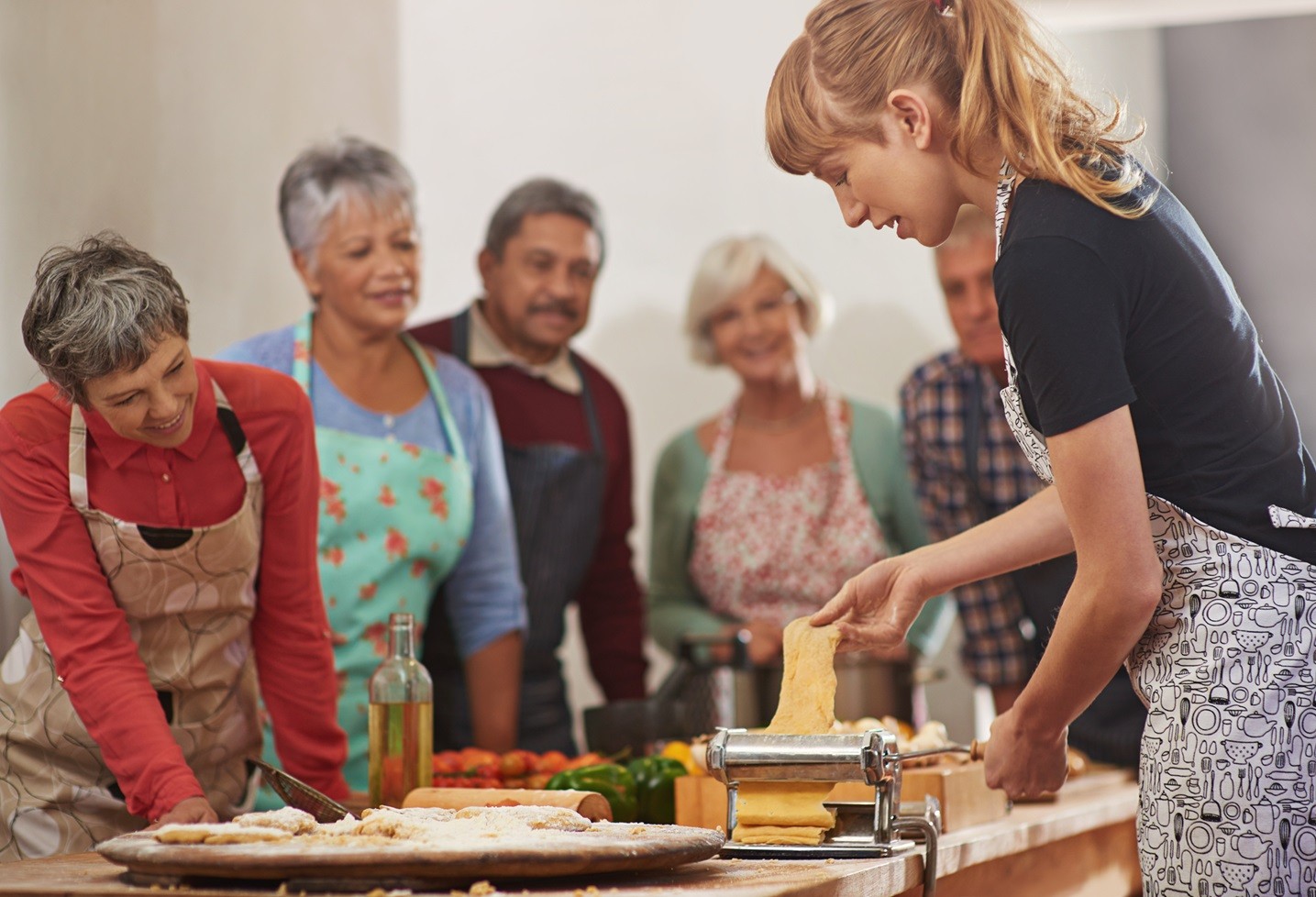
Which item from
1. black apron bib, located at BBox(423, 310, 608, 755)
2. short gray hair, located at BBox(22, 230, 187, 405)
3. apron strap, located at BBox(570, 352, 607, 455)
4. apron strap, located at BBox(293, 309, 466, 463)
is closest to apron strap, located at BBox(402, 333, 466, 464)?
apron strap, located at BBox(293, 309, 466, 463)

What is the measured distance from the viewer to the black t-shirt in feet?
4.29

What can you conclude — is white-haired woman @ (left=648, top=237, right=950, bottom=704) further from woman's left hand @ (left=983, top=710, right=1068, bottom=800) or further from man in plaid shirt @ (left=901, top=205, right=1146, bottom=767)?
woman's left hand @ (left=983, top=710, right=1068, bottom=800)

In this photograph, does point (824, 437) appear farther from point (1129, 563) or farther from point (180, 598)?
point (1129, 563)

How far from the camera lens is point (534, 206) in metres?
3.48

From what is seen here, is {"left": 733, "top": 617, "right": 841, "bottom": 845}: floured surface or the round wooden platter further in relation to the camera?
{"left": 733, "top": 617, "right": 841, "bottom": 845}: floured surface

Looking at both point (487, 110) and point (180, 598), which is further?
point (487, 110)

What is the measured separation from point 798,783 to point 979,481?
194cm

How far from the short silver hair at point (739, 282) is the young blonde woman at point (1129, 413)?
2237 millimetres

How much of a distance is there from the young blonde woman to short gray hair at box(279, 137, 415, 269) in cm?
159

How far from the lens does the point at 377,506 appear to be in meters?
2.82

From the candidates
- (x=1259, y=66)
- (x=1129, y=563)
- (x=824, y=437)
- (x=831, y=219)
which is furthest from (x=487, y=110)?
(x=1129, y=563)

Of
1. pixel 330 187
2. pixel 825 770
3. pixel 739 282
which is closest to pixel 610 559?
pixel 739 282

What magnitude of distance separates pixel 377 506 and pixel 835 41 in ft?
5.23

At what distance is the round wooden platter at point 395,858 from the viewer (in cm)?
116
